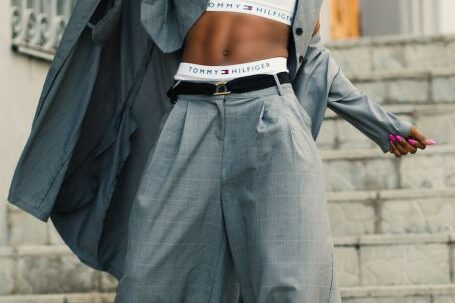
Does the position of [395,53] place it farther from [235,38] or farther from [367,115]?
[235,38]

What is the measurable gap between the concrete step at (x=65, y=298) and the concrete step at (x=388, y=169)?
1.78 m

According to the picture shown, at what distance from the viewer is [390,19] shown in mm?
13188

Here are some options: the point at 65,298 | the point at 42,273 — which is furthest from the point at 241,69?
the point at 42,273

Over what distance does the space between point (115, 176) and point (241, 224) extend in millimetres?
765

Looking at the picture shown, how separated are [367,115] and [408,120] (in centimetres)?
347

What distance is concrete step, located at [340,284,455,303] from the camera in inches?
Answer: 255

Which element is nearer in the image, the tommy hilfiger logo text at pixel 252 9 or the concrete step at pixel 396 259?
the tommy hilfiger logo text at pixel 252 9

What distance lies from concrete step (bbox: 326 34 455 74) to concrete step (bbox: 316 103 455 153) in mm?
972

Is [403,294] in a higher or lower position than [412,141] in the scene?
lower

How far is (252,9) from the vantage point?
16.3 ft

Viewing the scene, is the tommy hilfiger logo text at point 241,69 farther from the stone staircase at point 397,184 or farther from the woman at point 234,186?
the stone staircase at point 397,184

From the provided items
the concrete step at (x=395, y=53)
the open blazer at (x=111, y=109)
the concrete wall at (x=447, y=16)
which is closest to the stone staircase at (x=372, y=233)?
the concrete step at (x=395, y=53)

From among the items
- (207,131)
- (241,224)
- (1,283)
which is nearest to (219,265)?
(241,224)

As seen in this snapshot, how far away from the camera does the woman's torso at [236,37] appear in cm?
493
